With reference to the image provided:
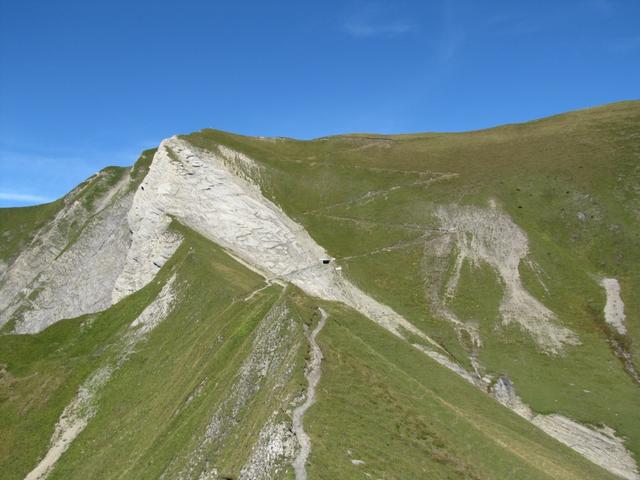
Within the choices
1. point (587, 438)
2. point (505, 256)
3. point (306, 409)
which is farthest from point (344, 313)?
point (505, 256)

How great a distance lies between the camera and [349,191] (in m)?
98.1

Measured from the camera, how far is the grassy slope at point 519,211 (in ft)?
195

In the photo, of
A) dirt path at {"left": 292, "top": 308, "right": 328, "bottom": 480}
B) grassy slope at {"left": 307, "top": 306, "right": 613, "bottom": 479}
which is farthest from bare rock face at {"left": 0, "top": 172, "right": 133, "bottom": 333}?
grassy slope at {"left": 307, "top": 306, "right": 613, "bottom": 479}

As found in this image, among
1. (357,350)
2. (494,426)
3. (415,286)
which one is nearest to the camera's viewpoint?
(357,350)

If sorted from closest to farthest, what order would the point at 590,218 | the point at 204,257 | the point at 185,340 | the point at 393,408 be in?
the point at 393,408
the point at 185,340
the point at 204,257
the point at 590,218

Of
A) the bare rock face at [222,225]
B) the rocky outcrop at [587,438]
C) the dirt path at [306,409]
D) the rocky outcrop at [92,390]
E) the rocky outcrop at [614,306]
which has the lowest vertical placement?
the rocky outcrop at [92,390]

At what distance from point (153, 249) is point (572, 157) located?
81.5 metres

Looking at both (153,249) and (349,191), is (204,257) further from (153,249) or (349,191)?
(349,191)

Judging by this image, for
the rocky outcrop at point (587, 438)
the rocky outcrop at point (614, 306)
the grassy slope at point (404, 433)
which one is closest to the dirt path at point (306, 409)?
the grassy slope at point (404, 433)

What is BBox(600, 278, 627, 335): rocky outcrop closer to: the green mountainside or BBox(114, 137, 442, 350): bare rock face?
the green mountainside

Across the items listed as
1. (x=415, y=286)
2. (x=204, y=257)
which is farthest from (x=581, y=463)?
(x=204, y=257)

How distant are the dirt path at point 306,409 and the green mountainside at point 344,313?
5.5 inches

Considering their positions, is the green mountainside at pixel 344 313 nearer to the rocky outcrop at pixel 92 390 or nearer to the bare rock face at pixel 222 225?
the rocky outcrop at pixel 92 390

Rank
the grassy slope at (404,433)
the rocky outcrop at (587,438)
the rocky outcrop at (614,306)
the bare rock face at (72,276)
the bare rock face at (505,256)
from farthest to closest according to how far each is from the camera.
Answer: the bare rock face at (72,276), the bare rock face at (505,256), the rocky outcrop at (614,306), the rocky outcrop at (587,438), the grassy slope at (404,433)
